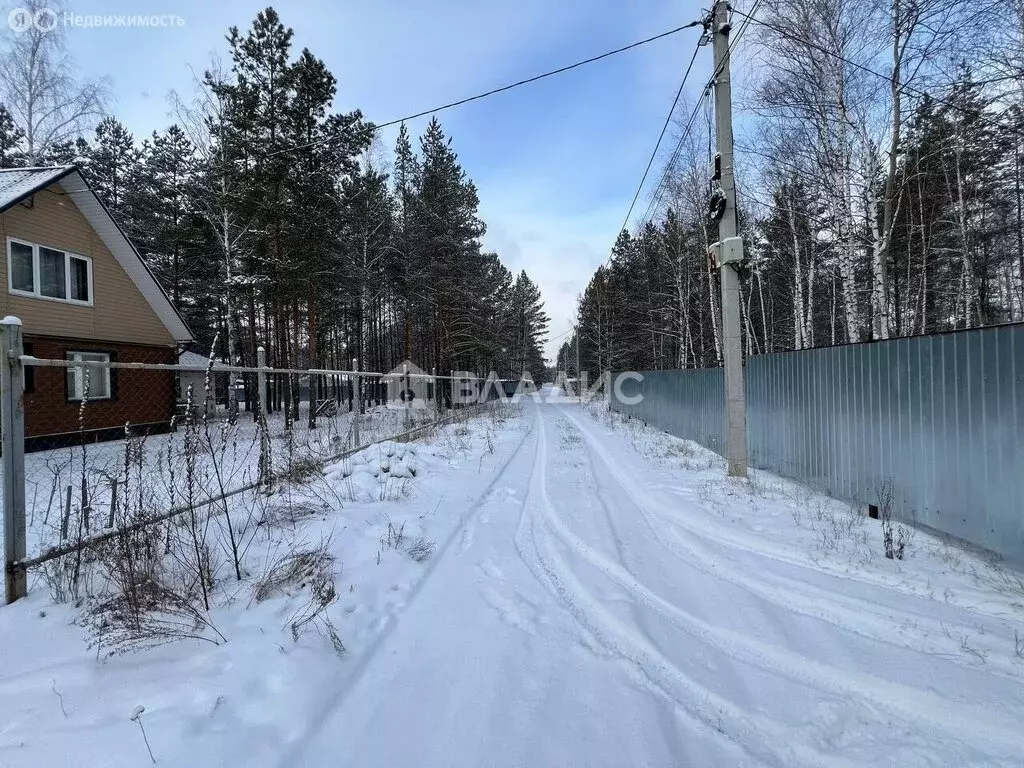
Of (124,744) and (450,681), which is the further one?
(450,681)

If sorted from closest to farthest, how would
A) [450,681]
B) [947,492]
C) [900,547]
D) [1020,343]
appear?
[450,681] → [1020,343] → [900,547] → [947,492]

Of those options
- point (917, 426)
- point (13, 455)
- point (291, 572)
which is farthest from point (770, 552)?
point (13, 455)

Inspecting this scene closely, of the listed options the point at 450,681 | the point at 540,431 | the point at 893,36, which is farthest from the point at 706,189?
the point at 450,681

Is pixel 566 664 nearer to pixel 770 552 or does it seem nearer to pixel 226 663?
pixel 226 663

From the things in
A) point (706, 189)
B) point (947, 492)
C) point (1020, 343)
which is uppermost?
point (706, 189)

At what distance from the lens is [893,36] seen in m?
8.03

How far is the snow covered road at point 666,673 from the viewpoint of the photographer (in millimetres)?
1792

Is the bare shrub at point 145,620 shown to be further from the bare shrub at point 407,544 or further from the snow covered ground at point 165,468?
the bare shrub at point 407,544

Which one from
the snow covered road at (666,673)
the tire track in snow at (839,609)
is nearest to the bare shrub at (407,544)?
the snow covered road at (666,673)

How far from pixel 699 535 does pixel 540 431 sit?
9.76 meters

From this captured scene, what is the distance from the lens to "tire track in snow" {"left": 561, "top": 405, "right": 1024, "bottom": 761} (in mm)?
1860

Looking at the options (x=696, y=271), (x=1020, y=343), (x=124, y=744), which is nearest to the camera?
(x=124, y=744)

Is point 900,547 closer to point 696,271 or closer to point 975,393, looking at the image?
point 975,393

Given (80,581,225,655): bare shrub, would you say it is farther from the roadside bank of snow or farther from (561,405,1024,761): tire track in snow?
(561,405,1024,761): tire track in snow
